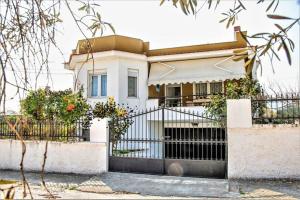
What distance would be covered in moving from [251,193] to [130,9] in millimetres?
7806

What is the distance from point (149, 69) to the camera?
25047mm

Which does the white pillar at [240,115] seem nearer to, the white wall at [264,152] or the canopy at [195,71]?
the white wall at [264,152]

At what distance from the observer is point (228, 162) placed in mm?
11711

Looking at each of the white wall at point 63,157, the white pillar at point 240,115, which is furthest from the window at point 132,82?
the white pillar at point 240,115

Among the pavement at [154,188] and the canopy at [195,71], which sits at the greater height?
the canopy at [195,71]

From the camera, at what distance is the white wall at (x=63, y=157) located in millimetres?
12992

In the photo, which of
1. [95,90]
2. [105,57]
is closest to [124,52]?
[105,57]

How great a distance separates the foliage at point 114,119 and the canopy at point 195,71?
7138 millimetres

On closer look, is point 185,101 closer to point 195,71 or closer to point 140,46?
point 195,71

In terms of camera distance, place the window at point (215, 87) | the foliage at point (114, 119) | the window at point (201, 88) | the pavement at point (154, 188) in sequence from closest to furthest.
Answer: the pavement at point (154, 188) → the foliage at point (114, 119) → the window at point (215, 87) → the window at point (201, 88)

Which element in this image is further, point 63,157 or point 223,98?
point 223,98

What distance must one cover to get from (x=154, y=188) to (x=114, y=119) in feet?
12.7

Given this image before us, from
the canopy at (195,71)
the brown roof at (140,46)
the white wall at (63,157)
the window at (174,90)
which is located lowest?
the white wall at (63,157)

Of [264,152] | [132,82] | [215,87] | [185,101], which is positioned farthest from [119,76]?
[264,152]
